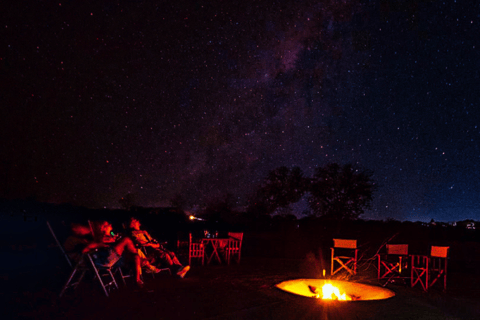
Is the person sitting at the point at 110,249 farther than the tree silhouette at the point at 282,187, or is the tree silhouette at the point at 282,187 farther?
the tree silhouette at the point at 282,187

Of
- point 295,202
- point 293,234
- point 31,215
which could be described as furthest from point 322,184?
point 31,215

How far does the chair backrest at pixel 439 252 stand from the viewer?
653cm

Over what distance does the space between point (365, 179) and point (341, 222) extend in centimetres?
437

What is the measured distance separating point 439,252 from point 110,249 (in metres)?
5.56

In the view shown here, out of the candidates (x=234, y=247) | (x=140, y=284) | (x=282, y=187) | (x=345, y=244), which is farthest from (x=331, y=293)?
(x=282, y=187)

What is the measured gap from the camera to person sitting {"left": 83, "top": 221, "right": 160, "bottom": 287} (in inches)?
216

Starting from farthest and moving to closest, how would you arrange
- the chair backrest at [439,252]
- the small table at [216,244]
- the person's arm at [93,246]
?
the small table at [216,244] → the chair backrest at [439,252] → the person's arm at [93,246]

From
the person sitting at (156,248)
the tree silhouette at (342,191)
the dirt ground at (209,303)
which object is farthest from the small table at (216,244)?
the tree silhouette at (342,191)

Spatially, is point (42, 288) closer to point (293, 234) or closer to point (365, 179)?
point (293, 234)

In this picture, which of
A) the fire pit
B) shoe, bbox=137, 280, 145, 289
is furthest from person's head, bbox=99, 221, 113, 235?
the fire pit

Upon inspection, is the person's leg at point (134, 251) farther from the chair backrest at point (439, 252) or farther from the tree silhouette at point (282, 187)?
the tree silhouette at point (282, 187)

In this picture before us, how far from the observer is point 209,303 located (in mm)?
5066

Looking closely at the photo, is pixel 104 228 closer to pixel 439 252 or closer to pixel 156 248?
pixel 156 248

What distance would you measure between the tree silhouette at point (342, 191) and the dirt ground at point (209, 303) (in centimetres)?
2339
